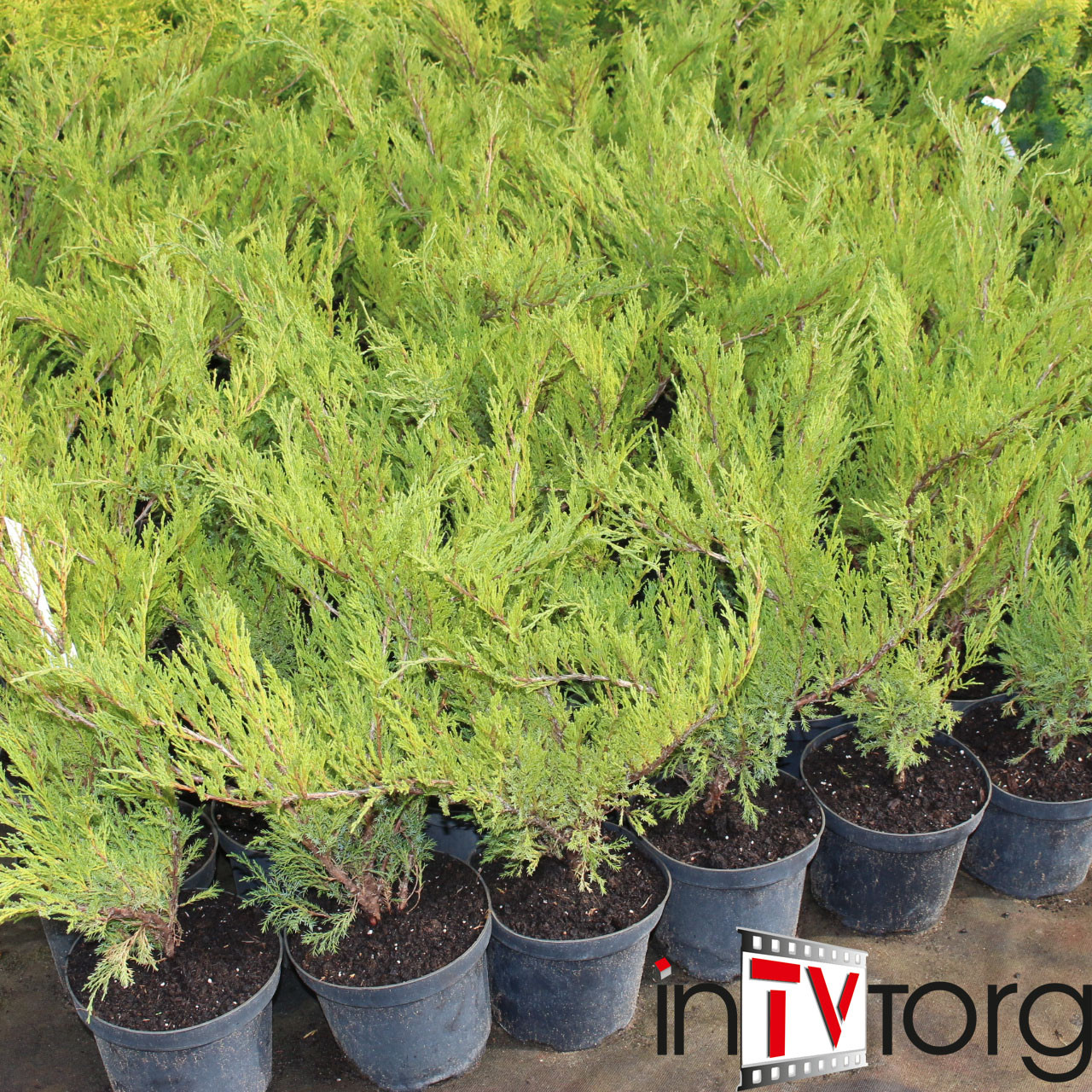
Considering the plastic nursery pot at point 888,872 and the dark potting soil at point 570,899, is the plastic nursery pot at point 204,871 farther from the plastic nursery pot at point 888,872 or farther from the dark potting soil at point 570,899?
the plastic nursery pot at point 888,872

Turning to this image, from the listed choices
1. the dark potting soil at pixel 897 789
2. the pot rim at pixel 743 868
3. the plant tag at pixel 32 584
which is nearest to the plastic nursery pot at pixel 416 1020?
the pot rim at pixel 743 868

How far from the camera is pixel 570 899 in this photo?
8.26ft

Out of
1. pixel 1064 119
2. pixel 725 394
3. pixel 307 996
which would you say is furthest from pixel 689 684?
pixel 1064 119

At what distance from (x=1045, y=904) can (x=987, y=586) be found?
1040 mm

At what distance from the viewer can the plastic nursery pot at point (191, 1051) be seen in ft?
7.29

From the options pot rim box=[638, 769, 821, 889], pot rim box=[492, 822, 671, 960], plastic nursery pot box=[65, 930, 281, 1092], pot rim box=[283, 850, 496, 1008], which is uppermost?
pot rim box=[638, 769, 821, 889]

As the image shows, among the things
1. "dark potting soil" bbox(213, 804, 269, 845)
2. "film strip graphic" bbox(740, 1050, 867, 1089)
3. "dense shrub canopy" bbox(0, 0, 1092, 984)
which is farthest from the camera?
"dark potting soil" bbox(213, 804, 269, 845)

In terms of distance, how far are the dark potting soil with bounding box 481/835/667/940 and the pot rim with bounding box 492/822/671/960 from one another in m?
0.02

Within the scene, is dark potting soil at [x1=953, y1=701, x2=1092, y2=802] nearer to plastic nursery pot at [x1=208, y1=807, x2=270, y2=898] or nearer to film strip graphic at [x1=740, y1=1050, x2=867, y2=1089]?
film strip graphic at [x1=740, y1=1050, x2=867, y2=1089]

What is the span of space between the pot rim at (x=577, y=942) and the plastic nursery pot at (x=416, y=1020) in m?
0.06

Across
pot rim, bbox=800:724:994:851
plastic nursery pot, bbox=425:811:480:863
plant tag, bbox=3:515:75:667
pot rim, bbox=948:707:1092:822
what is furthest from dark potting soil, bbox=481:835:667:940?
plant tag, bbox=3:515:75:667

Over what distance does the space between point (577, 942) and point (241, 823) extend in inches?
43.6

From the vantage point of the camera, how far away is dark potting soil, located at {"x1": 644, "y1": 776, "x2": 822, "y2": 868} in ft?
8.68

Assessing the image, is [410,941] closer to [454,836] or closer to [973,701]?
[454,836]
